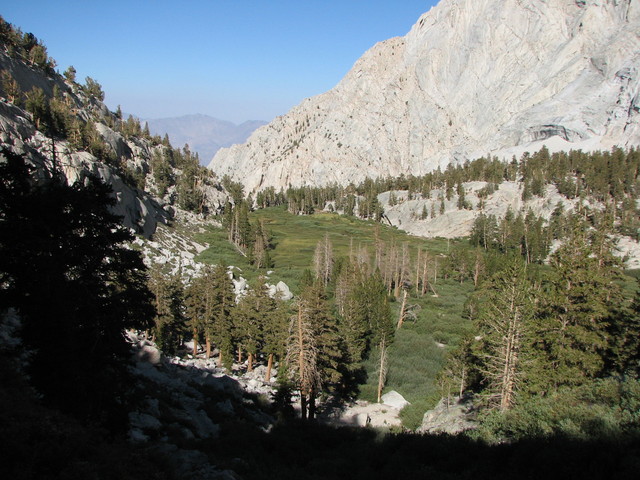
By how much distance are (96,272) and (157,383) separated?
1612 cm

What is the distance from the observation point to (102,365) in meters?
13.8

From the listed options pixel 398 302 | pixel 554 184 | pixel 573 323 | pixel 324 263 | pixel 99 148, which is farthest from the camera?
pixel 554 184

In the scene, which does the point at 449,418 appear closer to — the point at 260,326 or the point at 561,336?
the point at 561,336

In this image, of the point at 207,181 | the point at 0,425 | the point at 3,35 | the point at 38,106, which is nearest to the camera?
the point at 0,425

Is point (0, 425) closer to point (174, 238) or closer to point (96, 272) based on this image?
point (96, 272)

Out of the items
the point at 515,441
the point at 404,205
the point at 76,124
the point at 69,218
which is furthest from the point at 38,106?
the point at 404,205

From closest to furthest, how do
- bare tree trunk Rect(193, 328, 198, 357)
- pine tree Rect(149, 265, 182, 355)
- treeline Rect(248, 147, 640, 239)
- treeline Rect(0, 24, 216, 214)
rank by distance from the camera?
pine tree Rect(149, 265, 182, 355) → bare tree trunk Rect(193, 328, 198, 357) → treeline Rect(0, 24, 216, 214) → treeline Rect(248, 147, 640, 239)

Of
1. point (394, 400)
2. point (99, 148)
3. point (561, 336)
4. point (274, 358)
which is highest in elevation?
point (99, 148)

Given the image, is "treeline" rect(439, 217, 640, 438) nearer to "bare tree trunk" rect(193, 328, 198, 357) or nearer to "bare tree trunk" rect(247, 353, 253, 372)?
"bare tree trunk" rect(247, 353, 253, 372)

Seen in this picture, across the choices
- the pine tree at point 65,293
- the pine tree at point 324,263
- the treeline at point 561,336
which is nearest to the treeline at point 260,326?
the treeline at point 561,336

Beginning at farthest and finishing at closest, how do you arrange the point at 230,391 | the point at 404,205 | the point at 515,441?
the point at 404,205 < the point at 230,391 < the point at 515,441

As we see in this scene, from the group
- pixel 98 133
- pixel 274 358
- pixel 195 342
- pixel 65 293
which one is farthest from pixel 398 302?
pixel 98 133

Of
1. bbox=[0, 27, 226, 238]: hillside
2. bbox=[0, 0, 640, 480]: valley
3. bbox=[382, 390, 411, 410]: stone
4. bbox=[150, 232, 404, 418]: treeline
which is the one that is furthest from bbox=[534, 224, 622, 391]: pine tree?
bbox=[0, 27, 226, 238]: hillside

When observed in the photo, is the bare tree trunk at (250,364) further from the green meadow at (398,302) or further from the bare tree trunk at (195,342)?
the green meadow at (398,302)
